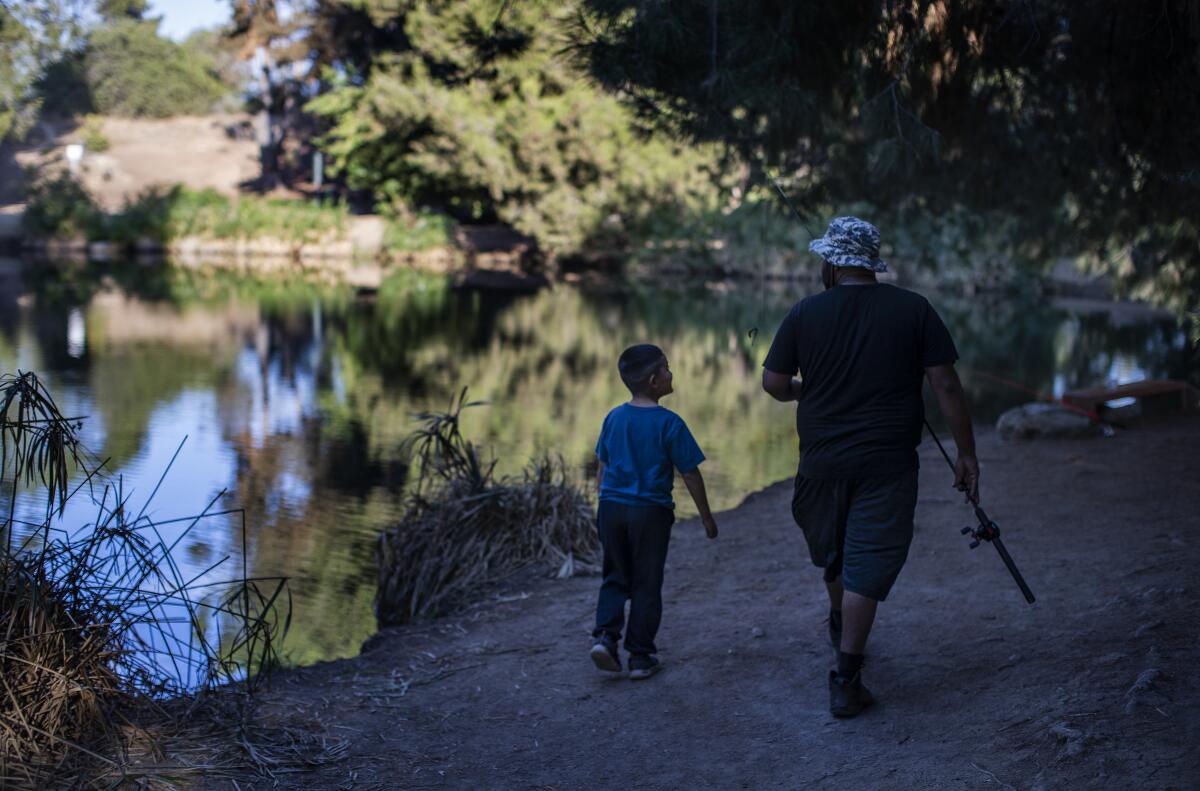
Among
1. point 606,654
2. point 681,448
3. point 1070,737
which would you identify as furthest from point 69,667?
point 1070,737

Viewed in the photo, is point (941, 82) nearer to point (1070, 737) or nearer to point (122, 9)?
point (1070, 737)

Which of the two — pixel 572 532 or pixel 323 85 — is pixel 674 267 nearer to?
pixel 323 85

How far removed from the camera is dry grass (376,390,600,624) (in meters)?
7.68

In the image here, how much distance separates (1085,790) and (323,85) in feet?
167

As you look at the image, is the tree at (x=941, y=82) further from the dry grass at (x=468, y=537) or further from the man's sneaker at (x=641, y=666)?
the man's sneaker at (x=641, y=666)

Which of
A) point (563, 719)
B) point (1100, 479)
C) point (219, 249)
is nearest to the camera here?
point (563, 719)

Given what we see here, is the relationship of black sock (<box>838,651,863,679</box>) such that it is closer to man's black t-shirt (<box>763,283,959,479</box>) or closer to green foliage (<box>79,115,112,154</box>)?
man's black t-shirt (<box>763,283,959,479</box>)

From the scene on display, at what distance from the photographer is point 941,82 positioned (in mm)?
8305

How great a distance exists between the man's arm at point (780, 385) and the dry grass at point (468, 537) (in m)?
3.24

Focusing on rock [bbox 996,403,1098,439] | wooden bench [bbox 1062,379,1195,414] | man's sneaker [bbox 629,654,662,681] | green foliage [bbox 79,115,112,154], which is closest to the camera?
man's sneaker [bbox 629,654,662,681]

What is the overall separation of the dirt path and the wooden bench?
11.4ft

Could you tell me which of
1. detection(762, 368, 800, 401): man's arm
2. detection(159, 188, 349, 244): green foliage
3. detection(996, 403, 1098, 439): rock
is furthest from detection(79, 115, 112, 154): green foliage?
detection(762, 368, 800, 401): man's arm

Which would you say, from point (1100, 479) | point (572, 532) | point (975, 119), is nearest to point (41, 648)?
point (572, 532)

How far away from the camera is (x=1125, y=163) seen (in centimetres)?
950
